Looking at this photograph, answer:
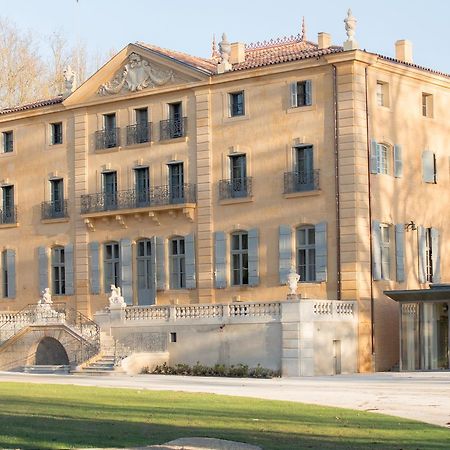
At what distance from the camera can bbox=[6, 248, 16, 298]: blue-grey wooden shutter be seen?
52.8 meters

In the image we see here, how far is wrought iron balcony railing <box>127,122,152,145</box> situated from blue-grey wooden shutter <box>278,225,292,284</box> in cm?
731

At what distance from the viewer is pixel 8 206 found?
5381 cm

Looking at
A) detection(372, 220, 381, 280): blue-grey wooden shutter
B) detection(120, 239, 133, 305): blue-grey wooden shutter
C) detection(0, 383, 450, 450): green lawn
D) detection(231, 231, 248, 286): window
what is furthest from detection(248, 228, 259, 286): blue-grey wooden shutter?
detection(0, 383, 450, 450): green lawn

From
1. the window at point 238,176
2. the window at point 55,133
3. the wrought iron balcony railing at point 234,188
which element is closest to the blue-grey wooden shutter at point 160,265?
the wrought iron balcony railing at point 234,188

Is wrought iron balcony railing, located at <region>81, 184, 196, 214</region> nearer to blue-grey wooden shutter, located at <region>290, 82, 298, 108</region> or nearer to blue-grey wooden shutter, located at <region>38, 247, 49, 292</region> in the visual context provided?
blue-grey wooden shutter, located at <region>38, 247, 49, 292</region>

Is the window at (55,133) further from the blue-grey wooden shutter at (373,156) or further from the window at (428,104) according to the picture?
the window at (428,104)

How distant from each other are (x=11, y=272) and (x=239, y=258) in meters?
11.6

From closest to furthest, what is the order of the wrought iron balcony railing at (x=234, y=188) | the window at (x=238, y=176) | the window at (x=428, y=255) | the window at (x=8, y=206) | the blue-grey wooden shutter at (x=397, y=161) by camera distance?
the blue-grey wooden shutter at (x=397, y=161)
the wrought iron balcony railing at (x=234, y=188)
the window at (x=238, y=176)
the window at (x=428, y=255)
the window at (x=8, y=206)

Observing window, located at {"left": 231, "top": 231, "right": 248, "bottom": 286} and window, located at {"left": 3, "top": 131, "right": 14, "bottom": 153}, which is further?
window, located at {"left": 3, "top": 131, "right": 14, "bottom": 153}

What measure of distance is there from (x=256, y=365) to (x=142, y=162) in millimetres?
10888

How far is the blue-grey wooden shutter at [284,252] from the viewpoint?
4462 cm

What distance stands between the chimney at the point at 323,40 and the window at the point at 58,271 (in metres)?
13.6

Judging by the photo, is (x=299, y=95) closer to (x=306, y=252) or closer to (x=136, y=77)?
(x=306, y=252)

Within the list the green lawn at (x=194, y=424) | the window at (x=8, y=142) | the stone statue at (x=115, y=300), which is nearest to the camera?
the green lawn at (x=194, y=424)
